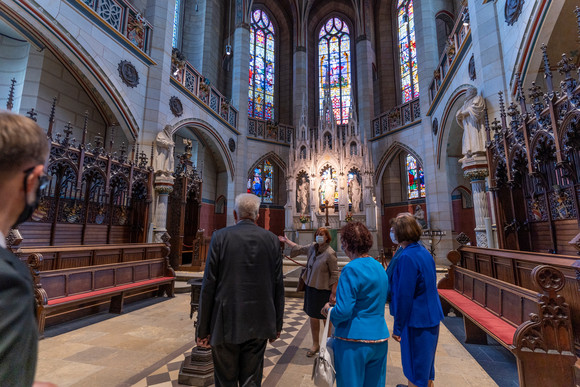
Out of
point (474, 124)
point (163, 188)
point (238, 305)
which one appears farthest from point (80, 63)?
point (474, 124)

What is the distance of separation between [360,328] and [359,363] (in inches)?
7.8

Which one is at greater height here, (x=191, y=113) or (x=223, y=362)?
(x=191, y=113)

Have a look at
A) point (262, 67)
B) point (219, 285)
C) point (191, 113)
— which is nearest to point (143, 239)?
point (191, 113)

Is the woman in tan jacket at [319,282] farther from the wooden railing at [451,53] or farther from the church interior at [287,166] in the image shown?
the wooden railing at [451,53]

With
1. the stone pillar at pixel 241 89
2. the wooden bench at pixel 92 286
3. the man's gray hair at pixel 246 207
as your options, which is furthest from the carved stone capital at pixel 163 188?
the man's gray hair at pixel 246 207

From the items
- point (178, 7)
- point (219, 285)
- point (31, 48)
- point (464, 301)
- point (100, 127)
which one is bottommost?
point (464, 301)

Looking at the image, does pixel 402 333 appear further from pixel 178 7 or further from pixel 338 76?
pixel 338 76

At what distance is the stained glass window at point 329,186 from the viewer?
46.4ft

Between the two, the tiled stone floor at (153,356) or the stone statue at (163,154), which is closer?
the tiled stone floor at (153,356)

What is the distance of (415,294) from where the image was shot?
85.1 inches

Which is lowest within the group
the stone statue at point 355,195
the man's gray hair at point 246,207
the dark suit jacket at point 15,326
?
the dark suit jacket at point 15,326

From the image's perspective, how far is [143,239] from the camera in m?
7.93

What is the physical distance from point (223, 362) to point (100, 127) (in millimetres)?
9026

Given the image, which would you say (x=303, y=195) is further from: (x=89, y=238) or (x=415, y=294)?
(x=415, y=294)
